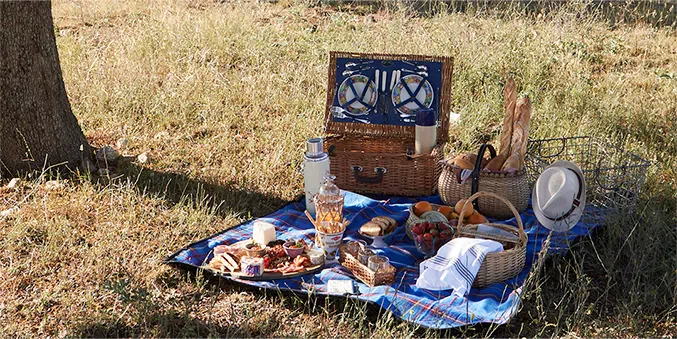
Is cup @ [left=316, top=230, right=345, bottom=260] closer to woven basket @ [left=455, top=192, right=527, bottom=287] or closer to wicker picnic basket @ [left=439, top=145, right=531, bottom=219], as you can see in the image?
woven basket @ [left=455, top=192, right=527, bottom=287]

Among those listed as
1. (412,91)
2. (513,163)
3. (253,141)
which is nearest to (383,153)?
(412,91)

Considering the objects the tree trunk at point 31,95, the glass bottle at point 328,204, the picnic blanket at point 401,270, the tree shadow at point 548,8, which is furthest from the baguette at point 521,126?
the tree shadow at point 548,8

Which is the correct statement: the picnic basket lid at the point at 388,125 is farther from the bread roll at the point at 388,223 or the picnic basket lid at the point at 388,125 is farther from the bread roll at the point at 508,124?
the bread roll at the point at 388,223

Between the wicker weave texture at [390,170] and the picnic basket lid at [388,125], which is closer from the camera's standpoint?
the wicker weave texture at [390,170]

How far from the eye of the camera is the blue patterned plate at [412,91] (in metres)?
4.92

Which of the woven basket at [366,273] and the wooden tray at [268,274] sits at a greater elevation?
the woven basket at [366,273]

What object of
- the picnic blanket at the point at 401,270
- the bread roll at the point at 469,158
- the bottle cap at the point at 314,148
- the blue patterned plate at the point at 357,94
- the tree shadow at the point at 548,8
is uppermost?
the tree shadow at the point at 548,8

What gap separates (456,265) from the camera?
11.6 feet

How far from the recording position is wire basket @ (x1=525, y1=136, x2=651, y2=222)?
4.23 meters

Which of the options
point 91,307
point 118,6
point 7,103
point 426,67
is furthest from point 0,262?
point 118,6

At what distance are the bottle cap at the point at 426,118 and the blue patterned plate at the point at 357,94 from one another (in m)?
0.42

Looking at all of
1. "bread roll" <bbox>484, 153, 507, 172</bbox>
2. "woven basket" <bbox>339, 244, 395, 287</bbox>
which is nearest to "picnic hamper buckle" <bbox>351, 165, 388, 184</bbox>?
"bread roll" <bbox>484, 153, 507, 172</bbox>

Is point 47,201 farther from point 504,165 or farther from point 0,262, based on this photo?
point 504,165

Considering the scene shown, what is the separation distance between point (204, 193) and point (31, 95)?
1.28 meters
